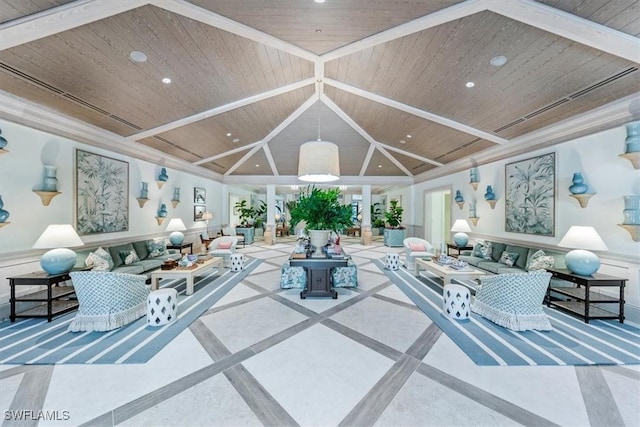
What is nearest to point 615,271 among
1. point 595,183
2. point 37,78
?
point 595,183

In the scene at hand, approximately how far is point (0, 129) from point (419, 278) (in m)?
7.07

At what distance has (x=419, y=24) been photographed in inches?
106

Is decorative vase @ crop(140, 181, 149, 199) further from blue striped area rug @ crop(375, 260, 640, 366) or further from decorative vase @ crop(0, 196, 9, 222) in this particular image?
blue striped area rug @ crop(375, 260, 640, 366)

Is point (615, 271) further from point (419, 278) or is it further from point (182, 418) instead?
point (182, 418)

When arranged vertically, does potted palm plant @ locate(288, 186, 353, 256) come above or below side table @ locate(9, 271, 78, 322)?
above

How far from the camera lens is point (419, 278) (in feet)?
16.9

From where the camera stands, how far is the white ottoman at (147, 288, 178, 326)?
300cm

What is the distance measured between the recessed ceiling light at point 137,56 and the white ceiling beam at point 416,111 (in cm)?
279

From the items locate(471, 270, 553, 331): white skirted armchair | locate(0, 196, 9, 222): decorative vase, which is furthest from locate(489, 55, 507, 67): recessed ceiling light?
locate(0, 196, 9, 222): decorative vase

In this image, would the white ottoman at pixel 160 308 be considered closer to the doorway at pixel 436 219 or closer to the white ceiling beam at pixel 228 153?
the white ceiling beam at pixel 228 153

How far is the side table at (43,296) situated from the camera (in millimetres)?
3080

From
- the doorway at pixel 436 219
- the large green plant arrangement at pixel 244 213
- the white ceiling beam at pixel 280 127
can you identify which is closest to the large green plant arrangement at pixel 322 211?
the white ceiling beam at pixel 280 127

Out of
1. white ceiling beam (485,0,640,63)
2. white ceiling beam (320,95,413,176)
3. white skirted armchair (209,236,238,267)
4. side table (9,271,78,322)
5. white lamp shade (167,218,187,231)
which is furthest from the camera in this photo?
white skirted armchair (209,236,238,267)

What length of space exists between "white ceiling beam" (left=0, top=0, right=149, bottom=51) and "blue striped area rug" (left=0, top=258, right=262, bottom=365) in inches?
124
